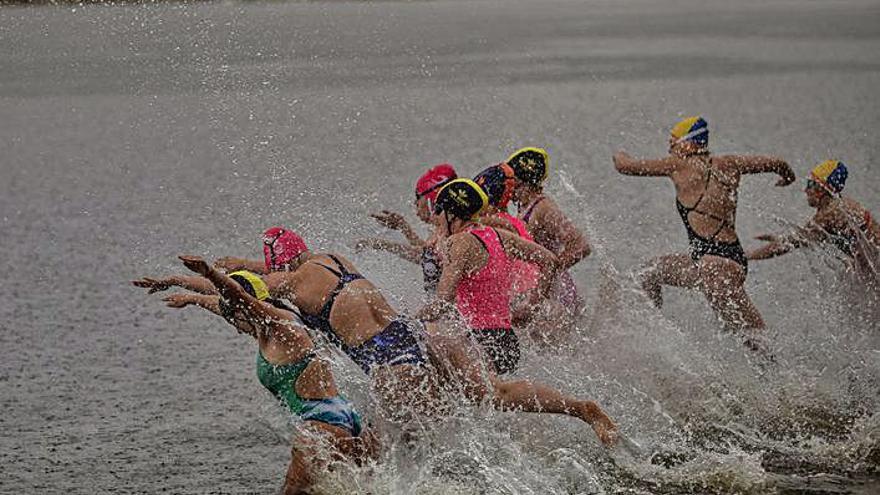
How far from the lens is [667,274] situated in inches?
427

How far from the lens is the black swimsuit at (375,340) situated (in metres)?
8.05

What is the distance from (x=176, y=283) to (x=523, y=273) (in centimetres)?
267

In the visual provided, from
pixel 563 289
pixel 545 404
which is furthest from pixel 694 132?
pixel 545 404

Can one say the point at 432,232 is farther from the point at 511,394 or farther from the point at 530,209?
the point at 511,394

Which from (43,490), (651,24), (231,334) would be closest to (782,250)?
(231,334)

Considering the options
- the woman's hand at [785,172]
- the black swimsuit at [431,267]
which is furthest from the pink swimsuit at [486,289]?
the woman's hand at [785,172]

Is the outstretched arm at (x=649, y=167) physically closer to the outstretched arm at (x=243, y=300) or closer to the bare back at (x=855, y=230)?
the bare back at (x=855, y=230)

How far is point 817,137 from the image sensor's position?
23266mm

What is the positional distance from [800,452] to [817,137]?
1528 centimetres

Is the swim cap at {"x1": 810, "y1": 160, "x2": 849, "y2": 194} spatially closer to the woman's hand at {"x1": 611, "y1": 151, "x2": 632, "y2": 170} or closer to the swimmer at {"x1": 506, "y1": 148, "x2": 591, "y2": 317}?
the woman's hand at {"x1": 611, "y1": 151, "x2": 632, "y2": 170}

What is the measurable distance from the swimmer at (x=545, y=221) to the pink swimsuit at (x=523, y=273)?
1.84ft

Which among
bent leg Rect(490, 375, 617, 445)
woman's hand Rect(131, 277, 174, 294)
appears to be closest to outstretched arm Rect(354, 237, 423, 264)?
bent leg Rect(490, 375, 617, 445)

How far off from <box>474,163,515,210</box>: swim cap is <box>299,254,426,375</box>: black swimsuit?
1.69 m

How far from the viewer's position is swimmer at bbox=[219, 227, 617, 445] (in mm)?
8047
